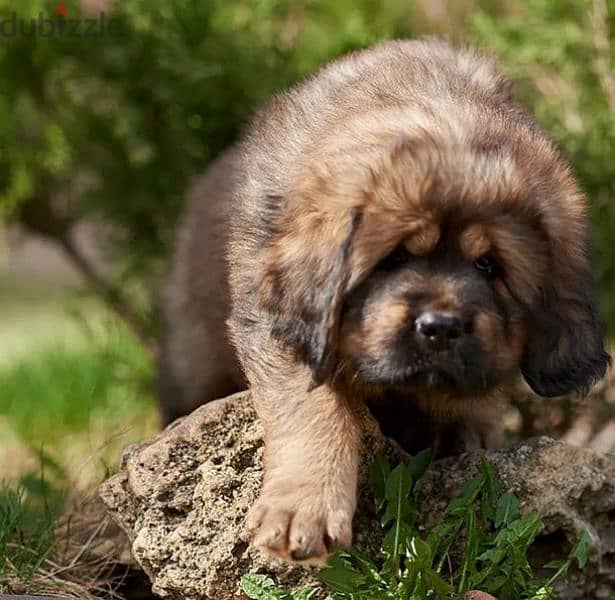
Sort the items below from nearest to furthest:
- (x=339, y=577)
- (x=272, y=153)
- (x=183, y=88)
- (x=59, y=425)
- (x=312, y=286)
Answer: (x=339, y=577) → (x=312, y=286) → (x=272, y=153) → (x=183, y=88) → (x=59, y=425)

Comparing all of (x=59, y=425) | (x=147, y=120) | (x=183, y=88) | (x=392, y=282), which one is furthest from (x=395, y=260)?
(x=59, y=425)

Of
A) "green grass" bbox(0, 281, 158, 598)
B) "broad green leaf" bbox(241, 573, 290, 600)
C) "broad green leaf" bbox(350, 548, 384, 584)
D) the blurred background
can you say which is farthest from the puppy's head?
the blurred background

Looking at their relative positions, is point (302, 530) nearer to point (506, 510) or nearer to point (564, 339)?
point (506, 510)

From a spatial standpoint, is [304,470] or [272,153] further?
[272,153]

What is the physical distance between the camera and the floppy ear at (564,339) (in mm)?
3887

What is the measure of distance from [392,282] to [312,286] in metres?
0.25

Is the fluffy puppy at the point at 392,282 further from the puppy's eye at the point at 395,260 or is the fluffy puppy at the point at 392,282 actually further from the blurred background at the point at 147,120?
the blurred background at the point at 147,120

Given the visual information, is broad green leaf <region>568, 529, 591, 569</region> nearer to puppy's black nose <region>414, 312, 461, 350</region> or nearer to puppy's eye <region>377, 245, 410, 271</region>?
puppy's black nose <region>414, 312, 461, 350</region>

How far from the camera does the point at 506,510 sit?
3924mm

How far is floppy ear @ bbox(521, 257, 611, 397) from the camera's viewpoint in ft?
12.8

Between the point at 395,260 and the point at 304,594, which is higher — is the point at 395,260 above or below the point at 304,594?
above

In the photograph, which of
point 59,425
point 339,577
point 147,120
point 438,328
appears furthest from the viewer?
point 59,425

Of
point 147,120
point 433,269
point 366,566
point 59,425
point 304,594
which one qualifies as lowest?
point 59,425

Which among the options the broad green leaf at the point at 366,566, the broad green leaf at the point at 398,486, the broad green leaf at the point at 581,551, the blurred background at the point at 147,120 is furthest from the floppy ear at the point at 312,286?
the blurred background at the point at 147,120
